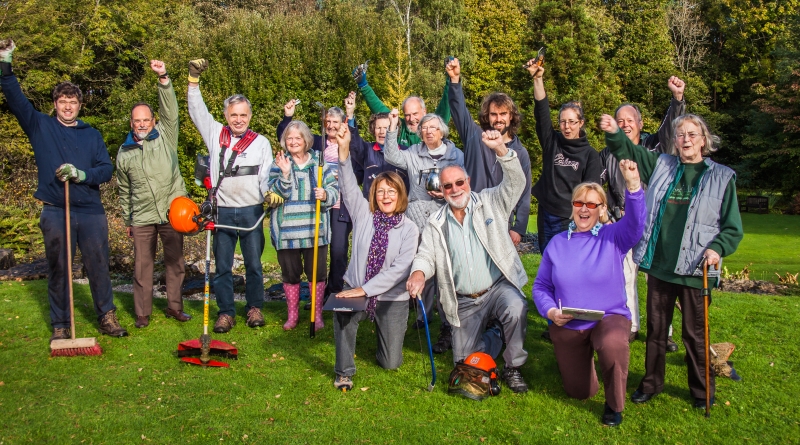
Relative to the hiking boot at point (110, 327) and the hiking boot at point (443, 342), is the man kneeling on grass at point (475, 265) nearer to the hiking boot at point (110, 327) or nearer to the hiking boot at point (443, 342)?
the hiking boot at point (443, 342)

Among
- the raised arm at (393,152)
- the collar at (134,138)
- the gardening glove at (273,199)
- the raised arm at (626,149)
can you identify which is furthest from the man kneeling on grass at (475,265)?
the collar at (134,138)

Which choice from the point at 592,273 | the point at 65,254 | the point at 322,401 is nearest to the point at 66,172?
the point at 65,254

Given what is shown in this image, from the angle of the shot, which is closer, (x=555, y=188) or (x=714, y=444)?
(x=714, y=444)

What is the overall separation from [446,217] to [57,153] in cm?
371

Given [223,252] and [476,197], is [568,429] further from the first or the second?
[223,252]

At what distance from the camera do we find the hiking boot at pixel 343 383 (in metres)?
4.79

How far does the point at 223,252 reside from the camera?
251 inches

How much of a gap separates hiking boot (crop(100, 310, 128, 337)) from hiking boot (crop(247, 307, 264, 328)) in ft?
3.91

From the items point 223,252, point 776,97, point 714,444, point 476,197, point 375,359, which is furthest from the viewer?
point 776,97

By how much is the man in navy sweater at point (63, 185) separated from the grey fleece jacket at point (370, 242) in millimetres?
2548

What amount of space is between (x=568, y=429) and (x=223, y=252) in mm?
3869

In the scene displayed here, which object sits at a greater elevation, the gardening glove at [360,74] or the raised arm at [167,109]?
the gardening glove at [360,74]

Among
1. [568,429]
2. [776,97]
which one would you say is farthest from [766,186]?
[568,429]

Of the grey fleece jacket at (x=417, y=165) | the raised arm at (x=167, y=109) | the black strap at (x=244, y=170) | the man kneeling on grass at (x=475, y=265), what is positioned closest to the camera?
the man kneeling on grass at (x=475, y=265)
